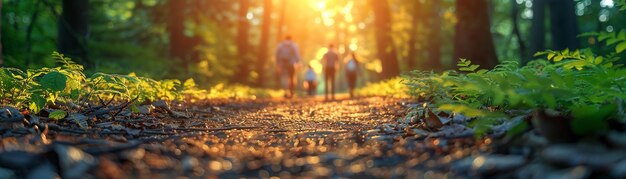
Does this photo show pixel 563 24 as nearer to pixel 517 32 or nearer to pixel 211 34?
pixel 517 32

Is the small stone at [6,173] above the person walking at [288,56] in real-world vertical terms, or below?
below

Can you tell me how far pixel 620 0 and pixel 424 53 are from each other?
1261 inches

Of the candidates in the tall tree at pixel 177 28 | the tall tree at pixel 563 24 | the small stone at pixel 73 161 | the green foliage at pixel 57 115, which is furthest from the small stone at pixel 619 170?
the tall tree at pixel 177 28

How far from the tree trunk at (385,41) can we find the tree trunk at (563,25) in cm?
641

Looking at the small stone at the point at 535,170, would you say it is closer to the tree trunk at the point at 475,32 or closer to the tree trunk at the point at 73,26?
the tree trunk at the point at 475,32

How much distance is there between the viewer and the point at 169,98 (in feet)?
25.6

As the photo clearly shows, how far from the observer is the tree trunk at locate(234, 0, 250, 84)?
26.6 metres

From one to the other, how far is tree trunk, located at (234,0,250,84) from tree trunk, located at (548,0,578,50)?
46.2 feet

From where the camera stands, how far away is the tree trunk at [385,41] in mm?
21719

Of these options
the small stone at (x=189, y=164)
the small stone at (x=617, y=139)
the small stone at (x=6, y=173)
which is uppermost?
the small stone at (x=617, y=139)

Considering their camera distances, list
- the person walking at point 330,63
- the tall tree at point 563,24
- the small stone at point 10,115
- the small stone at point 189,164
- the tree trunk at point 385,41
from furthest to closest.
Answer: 1. the tree trunk at point 385,41
2. the person walking at point 330,63
3. the tall tree at point 563,24
4. the small stone at point 10,115
5. the small stone at point 189,164

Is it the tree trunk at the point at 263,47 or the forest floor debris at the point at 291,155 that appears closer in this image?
the forest floor debris at the point at 291,155

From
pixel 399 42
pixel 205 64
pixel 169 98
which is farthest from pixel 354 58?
pixel 169 98

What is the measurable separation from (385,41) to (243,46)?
27.4ft
